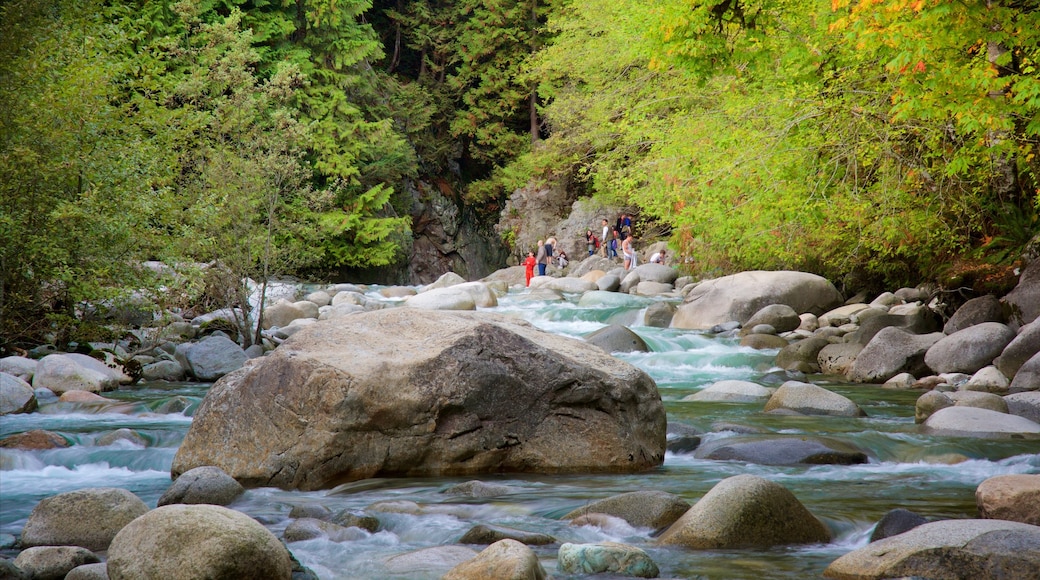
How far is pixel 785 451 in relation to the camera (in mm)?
7426

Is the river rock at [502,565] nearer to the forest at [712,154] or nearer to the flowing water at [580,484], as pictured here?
the flowing water at [580,484]

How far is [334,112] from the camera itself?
32.6 m

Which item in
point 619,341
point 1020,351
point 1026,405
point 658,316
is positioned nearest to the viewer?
point 1026,405

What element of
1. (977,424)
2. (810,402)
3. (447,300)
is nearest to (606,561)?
(977,424)

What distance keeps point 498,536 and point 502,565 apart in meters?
0.91

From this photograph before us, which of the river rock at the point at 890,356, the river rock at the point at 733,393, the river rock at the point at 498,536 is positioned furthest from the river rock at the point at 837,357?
the river rock at the point at 498,536

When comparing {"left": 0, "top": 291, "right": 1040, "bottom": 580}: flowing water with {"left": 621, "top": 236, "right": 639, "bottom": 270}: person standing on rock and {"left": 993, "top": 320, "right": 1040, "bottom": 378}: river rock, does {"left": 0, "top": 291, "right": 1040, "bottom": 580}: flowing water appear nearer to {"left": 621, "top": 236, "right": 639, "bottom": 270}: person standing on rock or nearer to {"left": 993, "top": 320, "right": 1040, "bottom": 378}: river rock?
{"left": 993, "top": 320, "right": 1040, "bottom": 378}: river rock

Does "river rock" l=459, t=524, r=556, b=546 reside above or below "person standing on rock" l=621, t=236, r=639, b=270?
below

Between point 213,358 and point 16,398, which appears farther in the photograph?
point 213,358

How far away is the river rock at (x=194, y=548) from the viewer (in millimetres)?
4125

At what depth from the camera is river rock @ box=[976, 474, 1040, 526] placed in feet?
16.8

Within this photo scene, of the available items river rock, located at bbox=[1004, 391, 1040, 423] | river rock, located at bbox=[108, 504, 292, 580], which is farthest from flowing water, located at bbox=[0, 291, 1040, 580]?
river rock, located at bbox=[1004, 391, 1040, 423]

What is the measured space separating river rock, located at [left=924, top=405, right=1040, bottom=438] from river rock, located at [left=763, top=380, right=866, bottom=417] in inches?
38.5

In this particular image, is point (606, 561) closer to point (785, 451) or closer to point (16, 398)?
point (785, 451)
